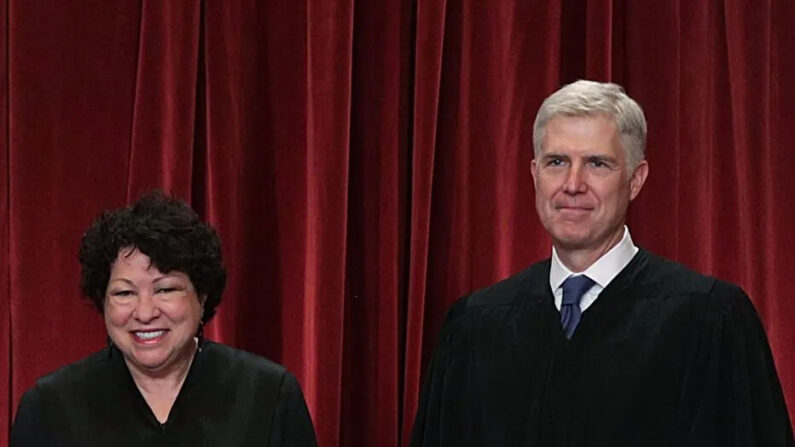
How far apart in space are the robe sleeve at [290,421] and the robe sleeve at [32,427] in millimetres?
447

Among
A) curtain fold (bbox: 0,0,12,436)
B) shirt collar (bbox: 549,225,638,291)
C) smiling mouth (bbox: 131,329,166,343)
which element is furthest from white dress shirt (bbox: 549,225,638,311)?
curtain fold (bbox: 0,0,12,436)

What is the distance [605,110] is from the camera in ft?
7.79

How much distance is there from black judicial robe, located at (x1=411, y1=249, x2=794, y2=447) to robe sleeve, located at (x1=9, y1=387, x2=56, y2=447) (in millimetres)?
797

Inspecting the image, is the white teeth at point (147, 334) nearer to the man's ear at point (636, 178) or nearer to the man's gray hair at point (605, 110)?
the man's gray hair at point (605, 110)

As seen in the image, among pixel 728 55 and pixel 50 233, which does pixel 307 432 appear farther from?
pixel 728 55

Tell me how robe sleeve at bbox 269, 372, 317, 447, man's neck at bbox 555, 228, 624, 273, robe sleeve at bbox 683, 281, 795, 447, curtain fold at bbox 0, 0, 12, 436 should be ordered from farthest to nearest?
curtain fold at bbox 0, 0, 12, 436, robe sleeve at bbox 269, 372, 317, 447, man's neck at bbox 555, 228, 624, 273, robe sleeve at bbox 683, 281, 795, 447

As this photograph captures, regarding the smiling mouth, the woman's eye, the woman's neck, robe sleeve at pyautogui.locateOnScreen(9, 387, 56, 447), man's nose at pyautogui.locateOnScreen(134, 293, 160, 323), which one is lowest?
robe sleeve at pyautogui.locateOnScreen(9, 387, 56, 447)

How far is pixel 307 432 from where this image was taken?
254cm

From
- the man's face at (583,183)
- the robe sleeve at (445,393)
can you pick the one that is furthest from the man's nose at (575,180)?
the robe sleeve at (445,393)

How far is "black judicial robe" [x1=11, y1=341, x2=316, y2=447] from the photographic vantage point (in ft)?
8.19

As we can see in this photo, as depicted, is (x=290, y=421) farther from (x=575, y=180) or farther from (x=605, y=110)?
(x=605, y=110)

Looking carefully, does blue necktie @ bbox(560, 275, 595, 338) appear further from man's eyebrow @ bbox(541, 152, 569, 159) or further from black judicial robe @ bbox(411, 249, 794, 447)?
man's eyebrow @ bbox(541, 152, 569, 159)

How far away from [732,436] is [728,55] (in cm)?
125

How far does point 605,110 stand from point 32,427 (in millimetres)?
1289
